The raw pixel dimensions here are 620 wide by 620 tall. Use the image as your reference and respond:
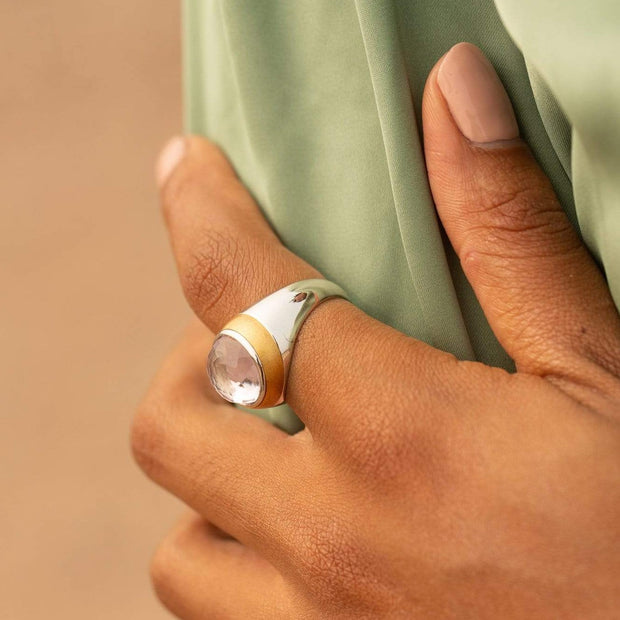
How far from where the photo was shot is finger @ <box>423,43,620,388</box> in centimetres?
39

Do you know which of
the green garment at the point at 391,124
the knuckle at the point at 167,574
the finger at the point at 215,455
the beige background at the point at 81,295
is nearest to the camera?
the green garment at the point at 391,124

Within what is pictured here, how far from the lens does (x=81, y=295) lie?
1.55 meters

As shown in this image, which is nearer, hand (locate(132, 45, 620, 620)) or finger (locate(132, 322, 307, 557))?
hand (locate(132, 45, 620, 620))

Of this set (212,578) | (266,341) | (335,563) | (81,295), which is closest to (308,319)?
(266,341)

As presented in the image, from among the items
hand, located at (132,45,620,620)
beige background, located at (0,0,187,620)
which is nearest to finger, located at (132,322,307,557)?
hand, located at (132,45,620,620)

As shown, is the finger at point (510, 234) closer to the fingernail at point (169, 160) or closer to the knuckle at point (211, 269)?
the knuckle at point (211, 269)

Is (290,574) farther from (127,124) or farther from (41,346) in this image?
(127,124)

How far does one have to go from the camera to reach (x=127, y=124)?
170 cm

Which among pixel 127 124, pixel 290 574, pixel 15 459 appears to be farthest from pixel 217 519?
pixel 127 124

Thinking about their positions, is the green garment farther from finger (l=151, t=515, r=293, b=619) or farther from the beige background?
the beige background

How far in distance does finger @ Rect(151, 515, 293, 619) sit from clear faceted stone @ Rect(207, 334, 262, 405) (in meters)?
0.13

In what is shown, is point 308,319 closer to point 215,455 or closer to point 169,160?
point 215,455

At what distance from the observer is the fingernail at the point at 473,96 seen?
0.41 metres

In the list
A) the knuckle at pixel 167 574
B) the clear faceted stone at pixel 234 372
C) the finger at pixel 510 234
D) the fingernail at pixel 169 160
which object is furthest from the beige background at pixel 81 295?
the finger at pixel 510 234
